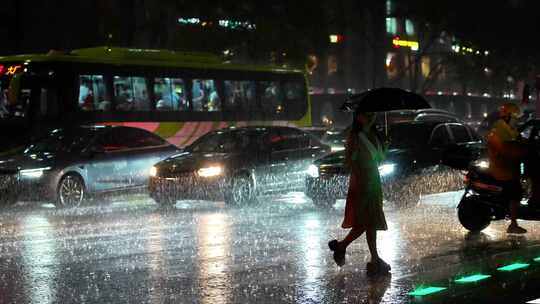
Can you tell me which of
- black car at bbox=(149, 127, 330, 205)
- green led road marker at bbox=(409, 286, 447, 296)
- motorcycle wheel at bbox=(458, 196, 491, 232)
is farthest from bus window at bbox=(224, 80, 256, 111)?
green led road marker at bbox=(409, 286, 447, 296)

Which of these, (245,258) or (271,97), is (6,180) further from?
(271,97)

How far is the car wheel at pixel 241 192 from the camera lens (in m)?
16.8

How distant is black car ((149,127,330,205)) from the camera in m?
16.6

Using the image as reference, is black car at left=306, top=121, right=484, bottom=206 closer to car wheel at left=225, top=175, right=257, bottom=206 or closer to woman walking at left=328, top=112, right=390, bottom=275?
car wheel at left=225, top=175, right=257, bottom=206

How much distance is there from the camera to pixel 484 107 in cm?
5550

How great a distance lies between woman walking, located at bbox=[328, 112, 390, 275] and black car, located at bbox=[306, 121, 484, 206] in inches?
243

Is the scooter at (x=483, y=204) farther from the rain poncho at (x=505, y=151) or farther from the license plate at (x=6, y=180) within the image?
the license plate at (x=6, y=180)

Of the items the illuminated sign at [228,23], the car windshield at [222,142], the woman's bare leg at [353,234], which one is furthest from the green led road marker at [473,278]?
the illuminated sign at [228,23]

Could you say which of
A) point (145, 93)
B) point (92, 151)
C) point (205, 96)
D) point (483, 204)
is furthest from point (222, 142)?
point (205, 96)

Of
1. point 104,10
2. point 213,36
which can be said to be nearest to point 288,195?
point 213,36

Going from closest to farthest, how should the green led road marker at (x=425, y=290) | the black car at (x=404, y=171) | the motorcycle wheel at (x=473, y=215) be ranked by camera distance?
the green led road marker at (x=425, y=290), the motorcycle wheel at (x=473, y=215), the black car at (x=404, y=171)

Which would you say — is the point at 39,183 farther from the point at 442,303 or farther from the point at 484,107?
the point at 484,107

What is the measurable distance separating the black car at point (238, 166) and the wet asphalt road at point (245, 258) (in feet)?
3.19

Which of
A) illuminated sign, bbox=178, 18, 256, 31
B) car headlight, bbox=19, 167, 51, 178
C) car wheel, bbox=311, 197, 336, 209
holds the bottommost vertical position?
car wheel, bbox=311, 197, 336, 209
